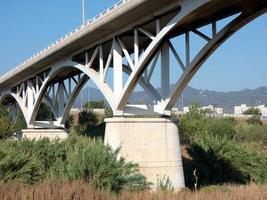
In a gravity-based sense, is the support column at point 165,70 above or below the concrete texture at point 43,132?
above

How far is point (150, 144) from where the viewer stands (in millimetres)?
24328

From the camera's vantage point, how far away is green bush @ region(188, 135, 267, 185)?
28891mm

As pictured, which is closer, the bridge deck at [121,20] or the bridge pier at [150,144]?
the bridge deck at [121,20]

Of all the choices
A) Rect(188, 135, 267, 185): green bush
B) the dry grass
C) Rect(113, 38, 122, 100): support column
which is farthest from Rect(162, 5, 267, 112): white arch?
the dry grass

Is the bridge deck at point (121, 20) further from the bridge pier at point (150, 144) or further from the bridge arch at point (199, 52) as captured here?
the bridge pier at point (150, 144)

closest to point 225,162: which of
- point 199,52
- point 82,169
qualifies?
point 199,52

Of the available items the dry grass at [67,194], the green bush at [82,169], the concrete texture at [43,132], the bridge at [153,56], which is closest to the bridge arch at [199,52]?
the bridge at [153,56]

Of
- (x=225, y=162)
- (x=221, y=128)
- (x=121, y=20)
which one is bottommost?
(x=225, y=162)

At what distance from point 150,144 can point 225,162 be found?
23.7 ft

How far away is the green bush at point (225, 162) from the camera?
94.8 feet

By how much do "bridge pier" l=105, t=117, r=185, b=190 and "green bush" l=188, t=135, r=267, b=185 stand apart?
467cm

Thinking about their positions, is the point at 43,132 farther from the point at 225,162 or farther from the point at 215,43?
the point at 215,43

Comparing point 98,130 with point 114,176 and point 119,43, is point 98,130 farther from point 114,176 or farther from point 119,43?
point 114,176

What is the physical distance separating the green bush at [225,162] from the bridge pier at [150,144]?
467cm
